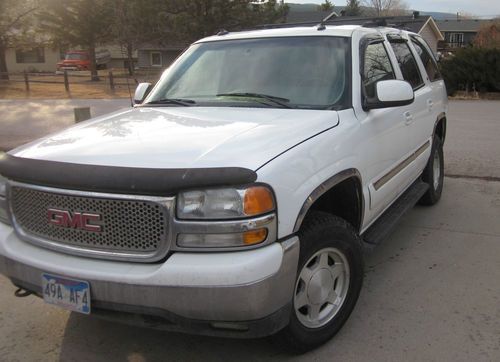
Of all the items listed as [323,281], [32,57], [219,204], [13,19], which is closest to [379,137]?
[323,281]

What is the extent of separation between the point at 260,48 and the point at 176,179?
1992 millimetres

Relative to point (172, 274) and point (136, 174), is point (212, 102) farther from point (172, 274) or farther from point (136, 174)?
point (172, 274)

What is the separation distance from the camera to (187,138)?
9.76 ft

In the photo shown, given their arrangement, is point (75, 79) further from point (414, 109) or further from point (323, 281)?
point (323, 281)

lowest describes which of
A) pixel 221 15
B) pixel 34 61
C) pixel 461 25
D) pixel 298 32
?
pixel 34 61

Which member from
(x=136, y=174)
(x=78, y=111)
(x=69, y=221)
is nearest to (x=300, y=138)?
(x=136, y=174)

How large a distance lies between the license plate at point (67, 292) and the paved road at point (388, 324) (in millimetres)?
545

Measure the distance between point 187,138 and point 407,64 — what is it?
2914 millimetres

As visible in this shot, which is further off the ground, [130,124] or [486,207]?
[130,124]

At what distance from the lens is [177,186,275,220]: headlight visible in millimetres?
2537

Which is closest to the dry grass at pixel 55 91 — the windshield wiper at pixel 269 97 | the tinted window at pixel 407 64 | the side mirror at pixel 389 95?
the tinted window at pixel 407 64

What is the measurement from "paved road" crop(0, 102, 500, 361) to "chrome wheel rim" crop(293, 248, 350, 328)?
199mm

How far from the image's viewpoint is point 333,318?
126 inches

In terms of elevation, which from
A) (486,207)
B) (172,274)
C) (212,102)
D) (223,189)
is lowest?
(486,207)
